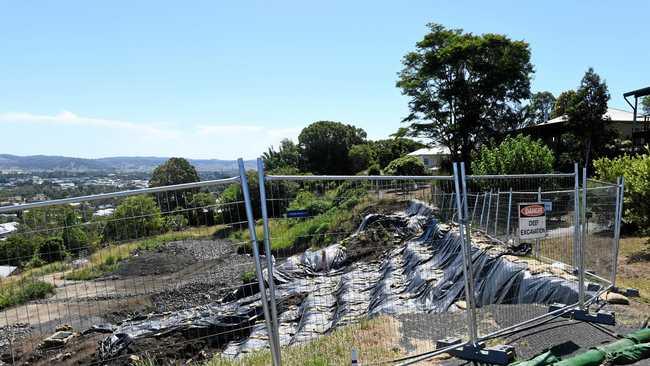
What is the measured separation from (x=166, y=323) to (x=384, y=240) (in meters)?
5.13

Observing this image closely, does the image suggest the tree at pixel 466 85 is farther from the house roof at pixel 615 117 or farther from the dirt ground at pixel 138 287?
the dirt ground at pixel 138 287

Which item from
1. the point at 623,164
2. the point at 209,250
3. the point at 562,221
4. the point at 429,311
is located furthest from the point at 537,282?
the point at 623,164

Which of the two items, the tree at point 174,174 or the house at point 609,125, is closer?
the house at point 609,125

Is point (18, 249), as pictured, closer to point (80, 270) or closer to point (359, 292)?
point (80, 270)

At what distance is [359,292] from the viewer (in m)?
10.7

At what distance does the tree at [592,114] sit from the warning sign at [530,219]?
86.5 feet

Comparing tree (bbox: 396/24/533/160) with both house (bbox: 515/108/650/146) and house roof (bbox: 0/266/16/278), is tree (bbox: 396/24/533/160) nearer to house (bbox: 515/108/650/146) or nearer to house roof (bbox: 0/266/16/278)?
house (bbox: 515/108/650/146)


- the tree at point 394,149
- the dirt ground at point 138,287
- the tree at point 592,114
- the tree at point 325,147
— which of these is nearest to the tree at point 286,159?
the tree at point 325,147

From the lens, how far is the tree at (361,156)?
203 feet

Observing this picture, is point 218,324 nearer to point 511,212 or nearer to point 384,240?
point 384,240

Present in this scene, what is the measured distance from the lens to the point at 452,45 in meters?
36.0

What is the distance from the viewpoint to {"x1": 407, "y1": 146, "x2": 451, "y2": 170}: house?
42275mm

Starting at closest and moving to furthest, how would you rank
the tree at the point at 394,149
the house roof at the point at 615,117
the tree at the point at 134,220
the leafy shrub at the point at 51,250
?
1. the leafy shrub at the point at 51,250
2. the tree at the point at 134,220
3. the house roof at the point at 615,117
4. the tree at the point at 394,149

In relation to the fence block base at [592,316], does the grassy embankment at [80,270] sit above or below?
above
